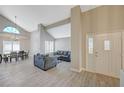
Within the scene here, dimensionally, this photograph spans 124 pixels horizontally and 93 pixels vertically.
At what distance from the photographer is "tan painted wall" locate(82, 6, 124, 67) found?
13.8ft

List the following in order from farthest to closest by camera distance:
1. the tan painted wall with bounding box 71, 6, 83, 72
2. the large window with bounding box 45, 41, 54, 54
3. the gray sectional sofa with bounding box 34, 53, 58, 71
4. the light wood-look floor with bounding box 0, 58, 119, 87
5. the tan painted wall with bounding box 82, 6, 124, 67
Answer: the large window with bounding box 45, 41, 54, 54, the gray sectional sofa with bounding box 34, 53, 58, 71, the tan painted wall with bounding box 71, 6, 83, 72, the tan painted wall with bounding box 82, 6, 124, 67, the light wood-look floor with bounding box 0, 58, 119, 87

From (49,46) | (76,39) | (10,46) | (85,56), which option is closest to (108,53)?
(85,56)

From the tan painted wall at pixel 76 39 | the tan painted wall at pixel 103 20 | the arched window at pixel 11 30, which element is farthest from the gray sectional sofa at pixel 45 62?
the arched window at pixel 11 30

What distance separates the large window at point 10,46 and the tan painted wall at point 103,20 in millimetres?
7719

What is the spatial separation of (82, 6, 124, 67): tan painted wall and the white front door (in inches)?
11.8

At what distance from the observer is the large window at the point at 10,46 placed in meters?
9.52

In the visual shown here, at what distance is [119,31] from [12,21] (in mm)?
9319

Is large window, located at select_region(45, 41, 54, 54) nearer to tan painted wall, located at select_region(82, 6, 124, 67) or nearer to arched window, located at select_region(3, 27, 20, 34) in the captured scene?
arched window, located at select_region(3, 27, 20, 34)

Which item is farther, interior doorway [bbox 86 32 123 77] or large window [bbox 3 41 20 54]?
large window [bbox 3 41 20 54]

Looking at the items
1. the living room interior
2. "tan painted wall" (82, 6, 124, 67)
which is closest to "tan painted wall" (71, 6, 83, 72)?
the living room interior

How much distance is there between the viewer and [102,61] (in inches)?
187

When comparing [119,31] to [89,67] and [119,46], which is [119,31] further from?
[89,67]

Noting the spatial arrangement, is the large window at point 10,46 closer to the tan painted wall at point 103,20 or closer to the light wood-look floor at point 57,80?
the light wood-look floor at point 57,80
